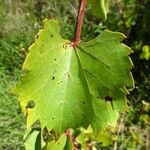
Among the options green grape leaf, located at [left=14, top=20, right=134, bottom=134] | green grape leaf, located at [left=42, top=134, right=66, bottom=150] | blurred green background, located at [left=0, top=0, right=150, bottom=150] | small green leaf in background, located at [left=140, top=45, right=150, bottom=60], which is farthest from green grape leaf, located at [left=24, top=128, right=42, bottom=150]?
small green leaf in background, located at [left=140, top=45, right=150, bottom=60]

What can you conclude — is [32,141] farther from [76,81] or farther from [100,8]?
[100,8]

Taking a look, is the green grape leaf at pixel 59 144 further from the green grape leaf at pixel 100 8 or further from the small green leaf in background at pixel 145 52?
Answer: the small green leaf in background at pixel 145 52

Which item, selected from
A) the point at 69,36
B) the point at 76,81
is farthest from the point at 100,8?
the point at 69,36

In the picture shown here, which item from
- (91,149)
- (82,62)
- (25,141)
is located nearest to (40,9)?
(91,149)

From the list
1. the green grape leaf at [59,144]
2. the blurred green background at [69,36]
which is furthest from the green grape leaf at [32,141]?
the blurred green background at [69,36]

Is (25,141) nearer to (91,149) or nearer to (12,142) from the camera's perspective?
(91,149)

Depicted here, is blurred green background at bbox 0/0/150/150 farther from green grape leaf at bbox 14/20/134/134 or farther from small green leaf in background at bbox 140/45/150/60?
green grape leaf at bbox 14/20/134/134
